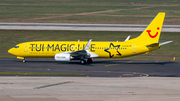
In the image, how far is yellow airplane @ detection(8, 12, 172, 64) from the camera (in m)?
51.1

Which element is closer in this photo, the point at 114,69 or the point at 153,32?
the point at 114,69

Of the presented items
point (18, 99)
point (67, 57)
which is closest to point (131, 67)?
point (67, 57)

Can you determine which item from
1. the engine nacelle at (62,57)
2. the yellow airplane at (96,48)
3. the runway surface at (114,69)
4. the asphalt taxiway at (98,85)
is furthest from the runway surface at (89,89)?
the yellow airplane at (96,48)

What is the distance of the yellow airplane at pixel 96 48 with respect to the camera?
168ft

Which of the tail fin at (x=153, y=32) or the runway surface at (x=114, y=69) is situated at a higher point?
the tail fin at (x=153, y=32)

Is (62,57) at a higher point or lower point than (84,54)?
lower

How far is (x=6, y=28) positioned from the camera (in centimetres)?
8706

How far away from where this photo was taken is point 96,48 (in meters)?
52.8

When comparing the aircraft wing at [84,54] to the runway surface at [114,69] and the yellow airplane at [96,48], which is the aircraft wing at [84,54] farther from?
the runway surface at [114,69]

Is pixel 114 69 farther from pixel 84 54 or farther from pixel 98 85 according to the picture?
pixel 98 85

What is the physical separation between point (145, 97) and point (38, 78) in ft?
50.3

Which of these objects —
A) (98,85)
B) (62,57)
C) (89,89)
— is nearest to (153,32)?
(62,57)

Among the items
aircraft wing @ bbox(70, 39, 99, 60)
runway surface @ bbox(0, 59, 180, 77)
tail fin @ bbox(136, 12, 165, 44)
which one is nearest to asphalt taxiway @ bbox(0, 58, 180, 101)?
runway surface @ bbox(0, 59, 180, 77)

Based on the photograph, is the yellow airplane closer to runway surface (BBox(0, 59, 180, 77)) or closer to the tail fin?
the tail fin
